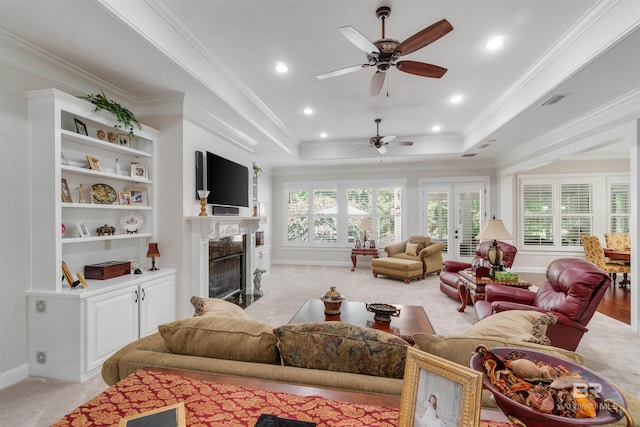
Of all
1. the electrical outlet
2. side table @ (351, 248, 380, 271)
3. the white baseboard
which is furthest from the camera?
side table @ (351, 248, 380, 271)

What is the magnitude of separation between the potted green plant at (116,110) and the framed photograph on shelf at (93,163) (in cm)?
38

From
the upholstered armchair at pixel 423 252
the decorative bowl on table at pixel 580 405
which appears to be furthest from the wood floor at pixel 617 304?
the decorative bowl on table at pixel 580 405

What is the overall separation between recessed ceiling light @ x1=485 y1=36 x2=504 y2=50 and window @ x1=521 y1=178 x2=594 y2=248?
508 cm

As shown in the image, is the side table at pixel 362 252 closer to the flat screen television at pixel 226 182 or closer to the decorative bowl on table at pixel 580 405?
the flat screen television at pixel 226 182

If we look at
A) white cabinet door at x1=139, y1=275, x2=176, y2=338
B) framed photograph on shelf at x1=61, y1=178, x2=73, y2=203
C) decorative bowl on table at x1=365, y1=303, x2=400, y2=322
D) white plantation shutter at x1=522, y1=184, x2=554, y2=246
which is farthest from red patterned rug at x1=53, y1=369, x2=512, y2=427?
white plantation shutter at x1=522, y1=184, x2=554, y2=246

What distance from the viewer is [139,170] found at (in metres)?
3.37

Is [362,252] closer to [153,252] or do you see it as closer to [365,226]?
[365,226]

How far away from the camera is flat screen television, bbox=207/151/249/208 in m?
3.98

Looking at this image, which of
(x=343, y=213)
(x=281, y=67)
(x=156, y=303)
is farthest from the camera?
(x=343, y=213)

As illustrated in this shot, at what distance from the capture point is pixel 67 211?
2.74 metres

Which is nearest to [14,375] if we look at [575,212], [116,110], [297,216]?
[116,110]

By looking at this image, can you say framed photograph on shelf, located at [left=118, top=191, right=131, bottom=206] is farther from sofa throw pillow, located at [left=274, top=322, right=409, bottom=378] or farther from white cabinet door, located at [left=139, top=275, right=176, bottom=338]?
sofa throw pillow, located at [left=274, top=322, right=409, bottom=378]

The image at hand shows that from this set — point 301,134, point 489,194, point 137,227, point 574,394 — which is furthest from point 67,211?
point 489,194

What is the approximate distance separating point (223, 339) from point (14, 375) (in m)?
2.42
